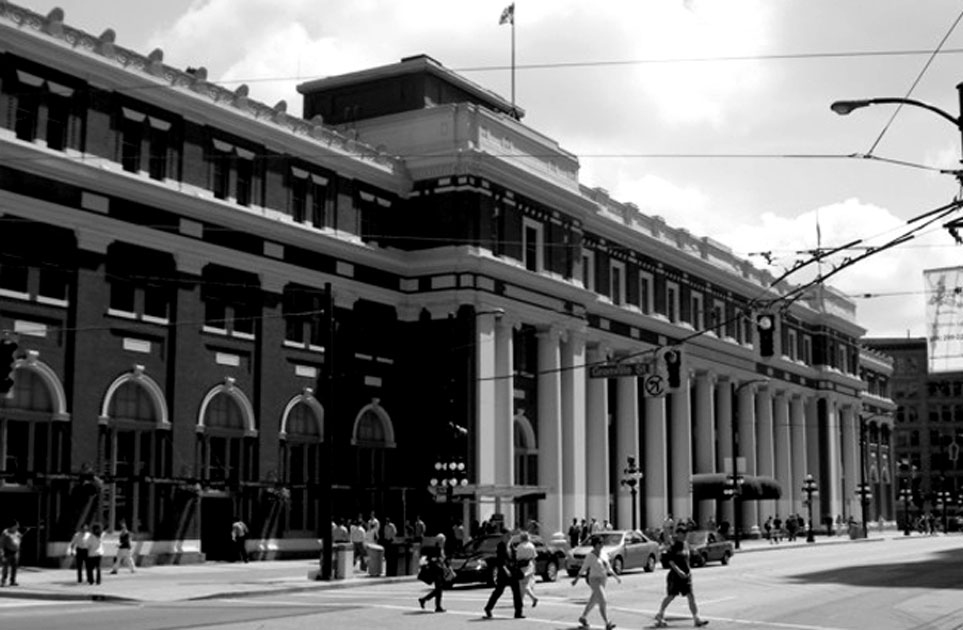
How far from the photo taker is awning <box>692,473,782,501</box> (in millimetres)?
82938

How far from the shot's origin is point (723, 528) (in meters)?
73.1

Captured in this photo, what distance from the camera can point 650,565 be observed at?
155 ft

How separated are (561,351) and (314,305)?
1720 cm

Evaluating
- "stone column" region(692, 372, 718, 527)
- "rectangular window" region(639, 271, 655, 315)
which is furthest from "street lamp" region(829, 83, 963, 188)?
"stone column" region(692, 372, 718, 527)

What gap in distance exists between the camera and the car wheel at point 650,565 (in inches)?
1853

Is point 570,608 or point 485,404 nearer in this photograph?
point 570,608

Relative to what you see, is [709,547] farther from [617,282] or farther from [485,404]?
[617,282]

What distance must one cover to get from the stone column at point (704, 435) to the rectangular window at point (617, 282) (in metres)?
13.6

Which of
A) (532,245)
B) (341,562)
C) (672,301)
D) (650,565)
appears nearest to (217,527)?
(341,562)

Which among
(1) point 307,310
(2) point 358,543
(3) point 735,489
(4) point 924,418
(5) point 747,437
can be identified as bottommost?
(2) point 358,543

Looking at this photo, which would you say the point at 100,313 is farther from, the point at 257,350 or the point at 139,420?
the point at 257,350

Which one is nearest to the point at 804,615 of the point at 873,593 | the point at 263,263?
the point at 873,593

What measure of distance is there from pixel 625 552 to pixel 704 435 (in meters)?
44.9

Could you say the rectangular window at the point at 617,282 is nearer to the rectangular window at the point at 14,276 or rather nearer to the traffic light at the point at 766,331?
the rectangular window at the point at 14,276
